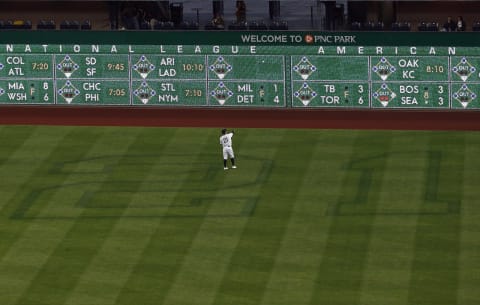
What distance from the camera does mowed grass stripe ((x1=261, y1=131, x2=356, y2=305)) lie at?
45.2 m

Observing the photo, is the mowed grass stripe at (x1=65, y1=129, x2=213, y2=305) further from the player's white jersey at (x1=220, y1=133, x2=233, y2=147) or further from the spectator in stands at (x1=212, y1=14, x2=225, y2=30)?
the spectator in stands at (x1=212, y1=14, x2=225, y2=30)

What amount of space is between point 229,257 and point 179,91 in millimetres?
16284

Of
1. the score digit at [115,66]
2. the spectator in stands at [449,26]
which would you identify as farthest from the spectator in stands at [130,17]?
the spectator in stands at [449,26]

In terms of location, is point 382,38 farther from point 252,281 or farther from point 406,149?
point 252,281

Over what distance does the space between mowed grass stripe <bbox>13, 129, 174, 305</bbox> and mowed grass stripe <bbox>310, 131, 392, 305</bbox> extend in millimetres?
7305

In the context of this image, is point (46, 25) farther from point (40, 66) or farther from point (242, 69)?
point (242, 69)

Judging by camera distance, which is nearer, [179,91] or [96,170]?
[96,170]

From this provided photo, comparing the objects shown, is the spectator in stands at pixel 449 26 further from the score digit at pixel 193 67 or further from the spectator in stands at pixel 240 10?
the score digit at pixel 193 67

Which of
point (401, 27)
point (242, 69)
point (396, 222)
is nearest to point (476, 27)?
point (401, 27)

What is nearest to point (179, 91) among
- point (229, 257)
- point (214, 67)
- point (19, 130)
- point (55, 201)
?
point (214, 67)

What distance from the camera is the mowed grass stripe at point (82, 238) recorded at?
45.6 metres

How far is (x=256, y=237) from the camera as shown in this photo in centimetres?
4953

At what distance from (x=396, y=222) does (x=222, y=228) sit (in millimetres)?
5677

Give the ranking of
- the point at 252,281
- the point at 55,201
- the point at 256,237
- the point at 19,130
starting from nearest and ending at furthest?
the point at 252,281 < the point at 256,237 < the point at 55,201 < the point at 19,130
